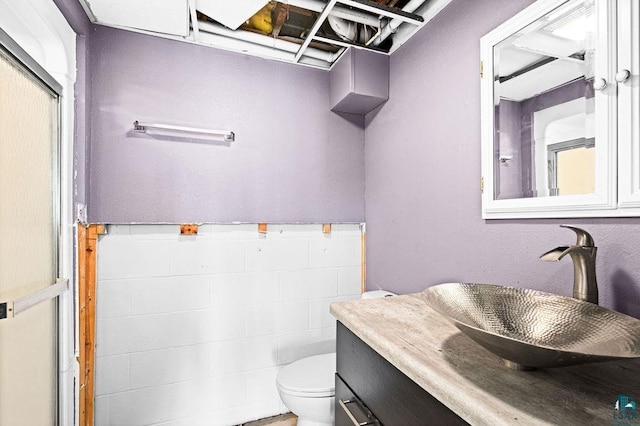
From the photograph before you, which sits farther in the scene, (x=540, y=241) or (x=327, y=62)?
(x=327, y=62)

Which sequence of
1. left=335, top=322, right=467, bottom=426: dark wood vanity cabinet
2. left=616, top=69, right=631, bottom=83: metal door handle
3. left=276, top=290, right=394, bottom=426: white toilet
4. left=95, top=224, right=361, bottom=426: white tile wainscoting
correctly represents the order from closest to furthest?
left=335, top=322, right=467, bottom=426: dark wood vanity cabinet
left=616, top=69, right=631, bottom=83: metal door handle
left=276, top=290, right=394, bottom=426: white toilet
left=95, top=224, right=361, bottom=426: white tile wainscoting

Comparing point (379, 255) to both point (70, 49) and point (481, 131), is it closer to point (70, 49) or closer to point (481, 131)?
point (481, 131)

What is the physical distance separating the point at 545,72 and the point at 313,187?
1.32 m

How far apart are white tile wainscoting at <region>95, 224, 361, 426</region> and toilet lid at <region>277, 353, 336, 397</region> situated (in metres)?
0.30

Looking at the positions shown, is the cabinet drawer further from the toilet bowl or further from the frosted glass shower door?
the frosted glass shower door

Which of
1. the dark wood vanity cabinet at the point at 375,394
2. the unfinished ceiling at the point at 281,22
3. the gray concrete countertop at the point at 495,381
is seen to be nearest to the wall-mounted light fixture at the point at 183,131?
the unfinished ceiling at the point at 281,22

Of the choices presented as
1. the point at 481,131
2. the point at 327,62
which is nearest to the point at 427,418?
the point at 481,131

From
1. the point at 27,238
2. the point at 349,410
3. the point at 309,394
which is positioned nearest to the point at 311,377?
the point at 309,394

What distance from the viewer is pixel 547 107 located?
112cm

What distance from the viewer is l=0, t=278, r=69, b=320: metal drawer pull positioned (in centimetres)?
98

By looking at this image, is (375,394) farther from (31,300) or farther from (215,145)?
(215,145)

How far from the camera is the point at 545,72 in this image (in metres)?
1.12

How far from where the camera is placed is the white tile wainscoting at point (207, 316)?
1702 mm

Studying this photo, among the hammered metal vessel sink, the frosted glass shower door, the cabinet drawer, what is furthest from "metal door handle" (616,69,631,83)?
the frosted glass shower door
